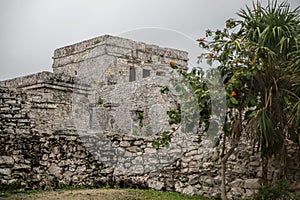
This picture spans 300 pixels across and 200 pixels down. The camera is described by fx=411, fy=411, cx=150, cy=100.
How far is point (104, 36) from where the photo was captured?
14750 mm

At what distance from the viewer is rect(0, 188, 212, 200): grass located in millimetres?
5852

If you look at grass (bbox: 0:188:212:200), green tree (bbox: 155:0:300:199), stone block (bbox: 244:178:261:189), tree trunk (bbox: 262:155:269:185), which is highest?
green tree (bbox: 155:0:300:199)

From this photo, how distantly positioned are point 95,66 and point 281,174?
9.93 metres

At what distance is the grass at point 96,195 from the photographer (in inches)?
230

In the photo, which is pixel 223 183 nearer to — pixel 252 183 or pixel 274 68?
pixel 252 183

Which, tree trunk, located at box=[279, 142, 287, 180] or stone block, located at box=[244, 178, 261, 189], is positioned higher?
tree trunk, located at box=[279, 142, 287, 180]

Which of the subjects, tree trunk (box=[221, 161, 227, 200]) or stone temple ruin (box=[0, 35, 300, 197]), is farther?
stone temple ruin (box=[0, 35, 300, 197])

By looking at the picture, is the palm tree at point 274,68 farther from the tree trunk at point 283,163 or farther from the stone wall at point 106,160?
the stone wall at point 106,160

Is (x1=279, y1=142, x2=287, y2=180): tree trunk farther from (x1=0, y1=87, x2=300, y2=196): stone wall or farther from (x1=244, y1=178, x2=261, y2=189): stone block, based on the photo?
(x1=244, y1=178, x2=261, y2=189): stone block

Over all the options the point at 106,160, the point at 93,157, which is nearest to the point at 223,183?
the point at 106,160

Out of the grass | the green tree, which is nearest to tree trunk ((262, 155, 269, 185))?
the green tree

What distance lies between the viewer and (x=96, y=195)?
607cm

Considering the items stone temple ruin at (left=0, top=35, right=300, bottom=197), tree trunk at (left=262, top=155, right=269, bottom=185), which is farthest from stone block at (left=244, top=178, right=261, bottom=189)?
tree trunk at (left=262, top=155, right=269, bottom=185)

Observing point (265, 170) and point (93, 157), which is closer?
point (265, 170)
